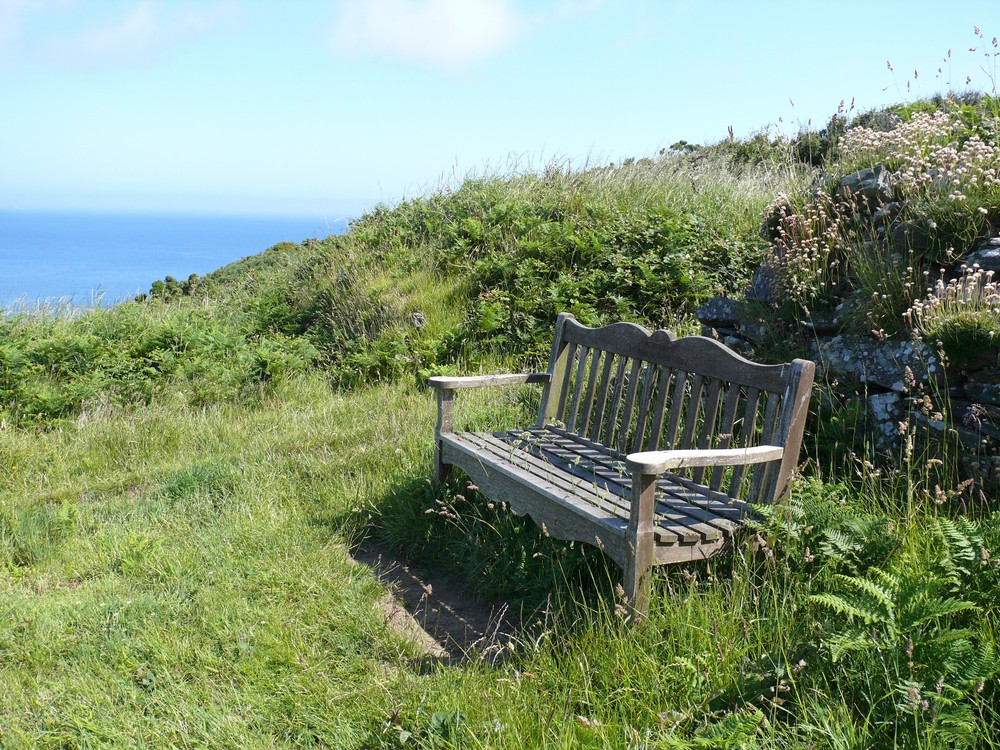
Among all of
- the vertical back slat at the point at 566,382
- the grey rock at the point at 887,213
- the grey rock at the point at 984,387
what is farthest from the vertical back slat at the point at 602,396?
the grey rock at the point at 887,213

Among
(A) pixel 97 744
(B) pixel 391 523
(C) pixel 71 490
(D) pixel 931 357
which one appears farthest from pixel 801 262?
(C) pixel 71 490

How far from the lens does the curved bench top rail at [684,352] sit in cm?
356

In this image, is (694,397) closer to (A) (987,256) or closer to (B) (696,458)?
(B) (696,458)

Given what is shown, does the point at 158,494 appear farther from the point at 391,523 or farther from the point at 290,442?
the point at 391,523

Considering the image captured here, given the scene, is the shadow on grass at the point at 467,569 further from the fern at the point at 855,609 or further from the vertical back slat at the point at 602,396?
the fern at the point at 855,609

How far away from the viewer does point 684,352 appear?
4.04 meters

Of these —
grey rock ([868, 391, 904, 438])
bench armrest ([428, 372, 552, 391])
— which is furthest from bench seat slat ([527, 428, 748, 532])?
grey rock ([868, 391, 904, 438])

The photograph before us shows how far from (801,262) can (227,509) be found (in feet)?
13.3

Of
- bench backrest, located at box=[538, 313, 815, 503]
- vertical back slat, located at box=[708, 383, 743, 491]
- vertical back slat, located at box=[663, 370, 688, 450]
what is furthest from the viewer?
vertical back slat, located at box=[663, 370, 688, 450]

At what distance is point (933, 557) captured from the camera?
311 centimetres

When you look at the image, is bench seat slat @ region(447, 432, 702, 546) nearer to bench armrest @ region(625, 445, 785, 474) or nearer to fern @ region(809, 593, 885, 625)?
bench armrest @ region(625, 445, 785, 474)

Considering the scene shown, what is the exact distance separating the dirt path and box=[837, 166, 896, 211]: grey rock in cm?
380

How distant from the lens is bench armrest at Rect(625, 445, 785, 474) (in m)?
3.03

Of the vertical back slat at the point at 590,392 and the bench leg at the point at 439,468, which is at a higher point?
the vertical back slat at the point at 590,392
